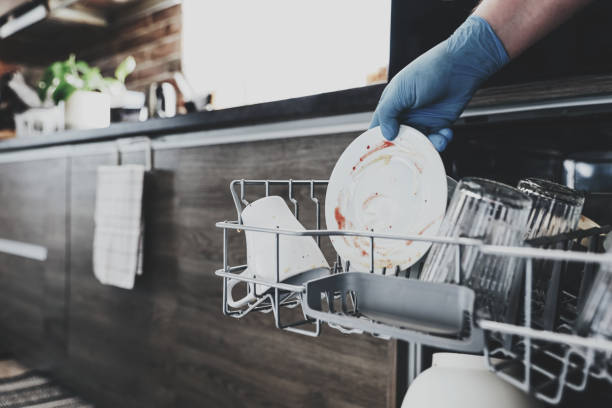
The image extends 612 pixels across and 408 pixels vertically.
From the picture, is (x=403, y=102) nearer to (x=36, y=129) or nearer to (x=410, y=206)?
(x=410, y=206)

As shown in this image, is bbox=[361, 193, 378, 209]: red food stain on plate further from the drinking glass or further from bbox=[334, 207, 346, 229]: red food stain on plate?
the drinking glass

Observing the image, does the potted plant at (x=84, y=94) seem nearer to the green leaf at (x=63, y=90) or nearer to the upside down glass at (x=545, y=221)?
the green leaf at (x=63, y=90)

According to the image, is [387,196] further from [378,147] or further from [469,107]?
[469,107]

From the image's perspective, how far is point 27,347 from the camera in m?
1.85

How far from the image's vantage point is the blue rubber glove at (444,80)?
0.53 metres

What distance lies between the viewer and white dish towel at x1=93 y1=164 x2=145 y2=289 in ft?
4.33

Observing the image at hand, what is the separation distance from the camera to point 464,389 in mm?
482

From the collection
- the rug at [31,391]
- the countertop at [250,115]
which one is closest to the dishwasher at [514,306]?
the countertop at [250,115]

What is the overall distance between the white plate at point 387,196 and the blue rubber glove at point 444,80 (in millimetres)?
26

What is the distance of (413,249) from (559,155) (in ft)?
0.96

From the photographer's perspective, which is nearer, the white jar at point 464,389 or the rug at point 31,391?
the white jar at point 464,389

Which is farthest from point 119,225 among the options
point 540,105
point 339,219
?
point 540,105

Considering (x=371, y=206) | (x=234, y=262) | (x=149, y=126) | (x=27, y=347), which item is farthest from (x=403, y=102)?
(x=27, y=347)

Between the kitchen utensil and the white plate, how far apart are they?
9cm
